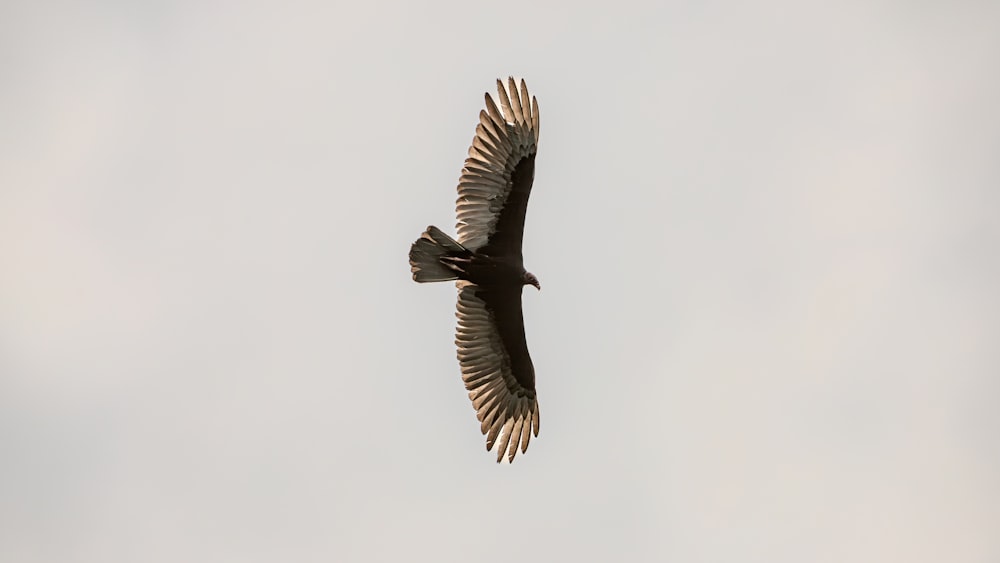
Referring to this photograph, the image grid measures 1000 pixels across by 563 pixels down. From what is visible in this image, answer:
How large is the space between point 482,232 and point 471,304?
1473mm

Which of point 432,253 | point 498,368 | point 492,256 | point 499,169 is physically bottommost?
point 498,368

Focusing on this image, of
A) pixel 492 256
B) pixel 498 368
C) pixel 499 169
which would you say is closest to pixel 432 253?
pixel 492 256

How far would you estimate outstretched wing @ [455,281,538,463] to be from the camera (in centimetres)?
2252

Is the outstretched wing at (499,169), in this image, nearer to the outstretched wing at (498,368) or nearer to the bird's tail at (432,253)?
the bird's tail at (432,253)

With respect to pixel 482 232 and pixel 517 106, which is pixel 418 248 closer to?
pixel 482 232

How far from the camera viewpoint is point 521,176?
2139 cm

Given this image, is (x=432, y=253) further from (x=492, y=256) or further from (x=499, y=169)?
(x=499, y=169)

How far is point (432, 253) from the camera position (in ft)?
69.9

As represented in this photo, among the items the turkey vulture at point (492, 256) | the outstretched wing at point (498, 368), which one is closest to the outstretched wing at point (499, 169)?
the turkey vulture at point (492, 256)

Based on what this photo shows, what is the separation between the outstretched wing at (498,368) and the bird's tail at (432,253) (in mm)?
983

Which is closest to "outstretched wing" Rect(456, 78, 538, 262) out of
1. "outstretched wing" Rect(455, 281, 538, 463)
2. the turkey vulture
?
the turkey vulture

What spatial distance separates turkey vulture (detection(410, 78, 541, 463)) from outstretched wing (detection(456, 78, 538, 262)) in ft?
0.05

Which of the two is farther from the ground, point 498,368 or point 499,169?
point 499,169

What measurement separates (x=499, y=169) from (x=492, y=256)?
4.50ft
